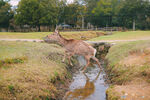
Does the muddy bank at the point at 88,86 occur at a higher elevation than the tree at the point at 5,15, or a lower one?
lower

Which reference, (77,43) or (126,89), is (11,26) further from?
(126,89)

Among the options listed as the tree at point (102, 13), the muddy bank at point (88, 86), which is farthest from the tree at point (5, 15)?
the muddy bank at point (88, 86)

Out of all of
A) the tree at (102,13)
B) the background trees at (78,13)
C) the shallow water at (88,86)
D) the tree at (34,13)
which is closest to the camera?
the shallow water at (88,86)

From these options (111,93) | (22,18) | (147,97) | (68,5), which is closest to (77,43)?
(111,93)

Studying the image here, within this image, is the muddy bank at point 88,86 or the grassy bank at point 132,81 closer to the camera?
the grassy bank at point 132,81

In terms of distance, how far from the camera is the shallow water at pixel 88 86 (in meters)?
8.68

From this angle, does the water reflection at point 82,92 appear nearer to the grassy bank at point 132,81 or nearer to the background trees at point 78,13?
the grassy bank at point 132,81

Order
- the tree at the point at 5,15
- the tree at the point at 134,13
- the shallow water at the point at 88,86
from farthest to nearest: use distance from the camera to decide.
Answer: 1. the tree at the point at 134,13
2. the tree at the point at 5,15
3. the shallow water at the point at 88,86

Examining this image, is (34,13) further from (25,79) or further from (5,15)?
(25,79)

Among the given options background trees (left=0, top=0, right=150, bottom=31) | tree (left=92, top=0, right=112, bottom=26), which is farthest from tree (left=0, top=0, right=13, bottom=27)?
tree (left=92, top=0, right=112, bottom=26)

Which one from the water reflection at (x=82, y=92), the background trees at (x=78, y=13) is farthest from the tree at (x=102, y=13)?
the water reflection at (x=82, y=92)

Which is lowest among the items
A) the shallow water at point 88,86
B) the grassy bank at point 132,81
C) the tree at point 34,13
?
the shallow water at point 88,86

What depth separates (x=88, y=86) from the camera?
10.4m

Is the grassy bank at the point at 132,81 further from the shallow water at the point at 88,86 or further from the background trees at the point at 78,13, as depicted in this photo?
the background trees at the point at 78,13
